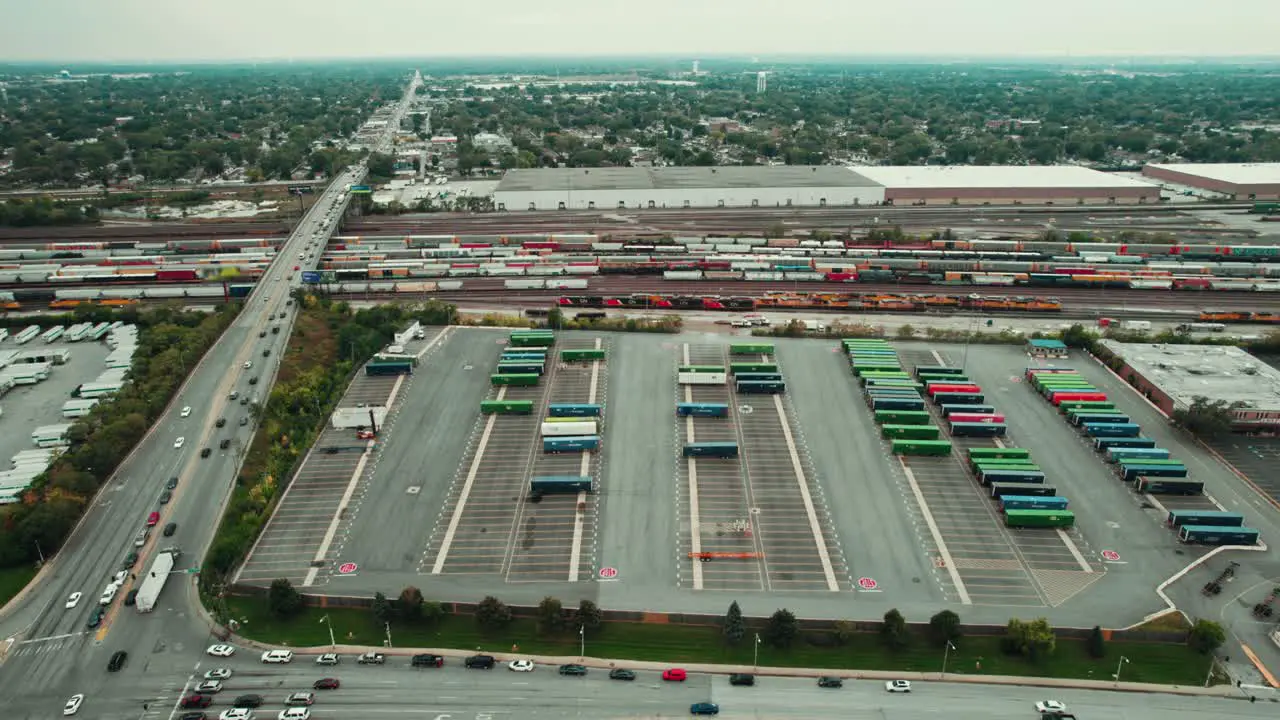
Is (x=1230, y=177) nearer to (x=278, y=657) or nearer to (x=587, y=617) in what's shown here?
(x=587, y=617)

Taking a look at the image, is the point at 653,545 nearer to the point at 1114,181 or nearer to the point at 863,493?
the point at 863,493

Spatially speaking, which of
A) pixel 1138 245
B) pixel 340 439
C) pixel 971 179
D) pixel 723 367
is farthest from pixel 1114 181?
pixel 340 439

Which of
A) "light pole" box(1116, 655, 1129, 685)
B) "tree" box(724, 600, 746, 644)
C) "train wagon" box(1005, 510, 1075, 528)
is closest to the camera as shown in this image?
"light pole" box(1116, 655, 1129, 685)

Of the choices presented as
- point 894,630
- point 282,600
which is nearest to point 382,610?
point 282,600

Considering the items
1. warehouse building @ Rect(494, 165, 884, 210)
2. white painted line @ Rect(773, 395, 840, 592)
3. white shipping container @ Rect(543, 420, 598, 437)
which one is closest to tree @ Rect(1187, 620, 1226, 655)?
white painted line @ Rect(773, 395, 840, 592)

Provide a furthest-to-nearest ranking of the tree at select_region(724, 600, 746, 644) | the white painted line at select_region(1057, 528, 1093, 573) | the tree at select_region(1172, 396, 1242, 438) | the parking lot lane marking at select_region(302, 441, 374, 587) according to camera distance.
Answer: the tree at select_region(1172, 396, 1242, 438), the white painted line at select_region(1057, 528, 1093, 573), the parking lot lane marking at select_region(302, 441, 374, 587), the tree at select_region(724, 600, 746, 644)

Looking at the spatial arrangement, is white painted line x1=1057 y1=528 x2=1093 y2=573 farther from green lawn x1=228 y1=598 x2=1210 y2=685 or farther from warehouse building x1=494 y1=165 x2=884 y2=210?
warehouse building x1=494 y1=165 x2=884 y2=210
